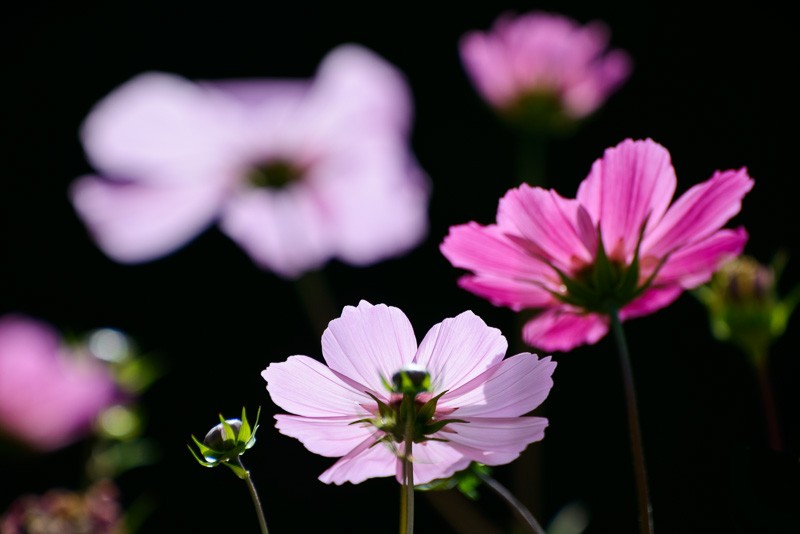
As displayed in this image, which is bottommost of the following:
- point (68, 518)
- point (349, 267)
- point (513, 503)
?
point (349, 267)

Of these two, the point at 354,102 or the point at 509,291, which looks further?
the point at 354,102

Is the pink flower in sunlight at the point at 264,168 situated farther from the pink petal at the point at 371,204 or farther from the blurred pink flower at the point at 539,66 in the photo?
the blurred pink flower at the point at 539,66

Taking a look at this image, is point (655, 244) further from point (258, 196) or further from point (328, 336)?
point (258, 196)

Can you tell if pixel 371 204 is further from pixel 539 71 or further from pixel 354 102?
pixel 539 71

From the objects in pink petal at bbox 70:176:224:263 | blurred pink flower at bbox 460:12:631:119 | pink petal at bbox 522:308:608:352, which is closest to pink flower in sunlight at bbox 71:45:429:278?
pink petal at bbox 70:176:224:263

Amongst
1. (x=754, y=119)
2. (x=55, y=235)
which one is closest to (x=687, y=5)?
(x=754, y=119)

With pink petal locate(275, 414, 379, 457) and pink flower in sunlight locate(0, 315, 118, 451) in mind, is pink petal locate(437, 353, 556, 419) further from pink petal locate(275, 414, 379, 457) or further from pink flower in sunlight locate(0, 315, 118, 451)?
pink flower in sunlight locate(0, 315, 118, 451)

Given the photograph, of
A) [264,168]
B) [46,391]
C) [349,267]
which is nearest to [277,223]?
[264,168]
